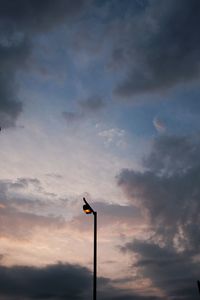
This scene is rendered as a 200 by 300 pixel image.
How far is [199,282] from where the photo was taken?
14.2 m

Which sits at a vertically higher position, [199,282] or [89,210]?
[89,210]

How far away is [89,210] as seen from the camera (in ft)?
47.7

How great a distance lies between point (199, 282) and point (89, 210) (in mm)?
6414
